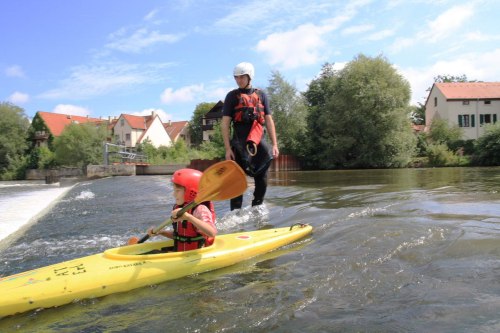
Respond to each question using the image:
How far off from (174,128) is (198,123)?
6351 mm

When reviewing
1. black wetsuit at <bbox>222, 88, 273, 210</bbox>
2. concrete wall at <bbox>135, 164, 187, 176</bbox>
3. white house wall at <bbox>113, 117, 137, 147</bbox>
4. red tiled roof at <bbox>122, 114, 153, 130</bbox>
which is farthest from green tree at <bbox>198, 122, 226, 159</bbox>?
black wetsuit at <bbox>222, 88, 273, 210</bbox>

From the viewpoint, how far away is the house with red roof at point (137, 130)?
243 feet

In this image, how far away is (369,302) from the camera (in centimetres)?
278

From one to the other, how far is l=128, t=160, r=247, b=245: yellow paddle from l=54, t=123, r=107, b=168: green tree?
56953 millimetres

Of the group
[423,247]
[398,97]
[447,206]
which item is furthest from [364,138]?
[423,247]

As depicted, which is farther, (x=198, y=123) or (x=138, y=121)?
(x=198, y=123)

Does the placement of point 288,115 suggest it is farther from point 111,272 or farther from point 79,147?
point 111,272

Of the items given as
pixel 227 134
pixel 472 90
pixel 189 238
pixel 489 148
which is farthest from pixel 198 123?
pixel 189 238

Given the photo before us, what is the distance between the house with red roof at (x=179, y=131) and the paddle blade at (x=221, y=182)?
7708 centimetres

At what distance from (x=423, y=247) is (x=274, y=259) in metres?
1.42

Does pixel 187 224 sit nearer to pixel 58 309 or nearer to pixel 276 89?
pixel 58 309

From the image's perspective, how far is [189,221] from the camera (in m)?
4.08

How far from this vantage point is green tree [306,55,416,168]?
123 ft

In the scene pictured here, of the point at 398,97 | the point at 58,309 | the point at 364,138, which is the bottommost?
the point at 58,309
